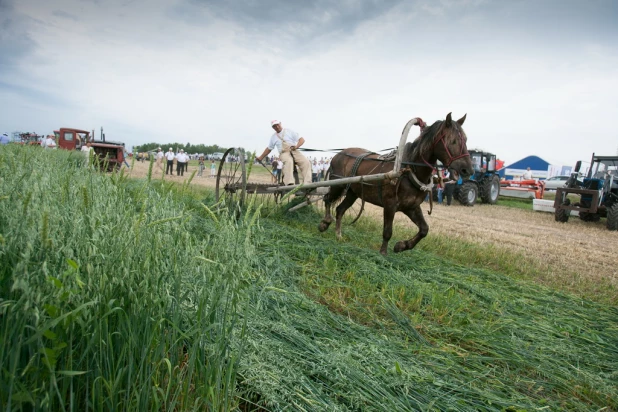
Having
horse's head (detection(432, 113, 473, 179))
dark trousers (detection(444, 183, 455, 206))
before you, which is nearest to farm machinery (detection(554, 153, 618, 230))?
dark trousers (detection(444, 183, 455, 206))

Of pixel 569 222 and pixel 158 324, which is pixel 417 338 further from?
pixel 569 222

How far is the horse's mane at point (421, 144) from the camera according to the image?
5.14 meters

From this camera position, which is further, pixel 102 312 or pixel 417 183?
pixel 417 183

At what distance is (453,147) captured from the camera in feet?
16.3

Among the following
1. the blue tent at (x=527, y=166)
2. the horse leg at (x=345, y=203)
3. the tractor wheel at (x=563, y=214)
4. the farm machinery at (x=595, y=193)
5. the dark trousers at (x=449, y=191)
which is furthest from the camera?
the blue tent at (x=527, y=166)

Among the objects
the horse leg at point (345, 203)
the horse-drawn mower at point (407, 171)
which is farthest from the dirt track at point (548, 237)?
the horse leg at point (345, 203)

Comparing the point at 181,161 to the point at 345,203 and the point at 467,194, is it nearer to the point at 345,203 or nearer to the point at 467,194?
the point at 467,194

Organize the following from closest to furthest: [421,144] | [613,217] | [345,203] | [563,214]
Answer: [421,144]
[345,203]
[613,217]
[563,214]

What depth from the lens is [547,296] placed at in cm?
429

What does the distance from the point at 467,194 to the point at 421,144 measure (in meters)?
12.7

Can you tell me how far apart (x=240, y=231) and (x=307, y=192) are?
17.9ft

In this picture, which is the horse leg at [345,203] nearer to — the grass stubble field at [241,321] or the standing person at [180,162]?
the grass stubble field at [241,321]

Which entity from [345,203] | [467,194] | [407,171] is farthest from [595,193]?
[407,171]

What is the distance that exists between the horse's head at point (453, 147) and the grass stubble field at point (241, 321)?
136cm
